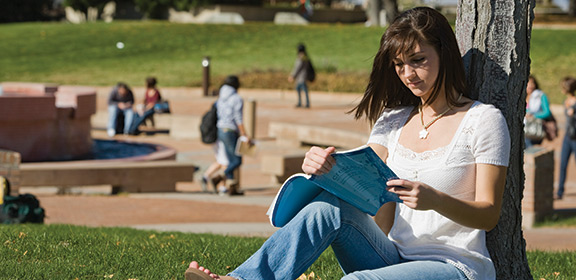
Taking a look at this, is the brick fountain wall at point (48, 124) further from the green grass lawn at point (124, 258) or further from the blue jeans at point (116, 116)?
the green grass lawn at point (124, 258)

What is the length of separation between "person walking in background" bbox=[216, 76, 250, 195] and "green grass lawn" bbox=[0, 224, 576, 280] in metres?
6.04

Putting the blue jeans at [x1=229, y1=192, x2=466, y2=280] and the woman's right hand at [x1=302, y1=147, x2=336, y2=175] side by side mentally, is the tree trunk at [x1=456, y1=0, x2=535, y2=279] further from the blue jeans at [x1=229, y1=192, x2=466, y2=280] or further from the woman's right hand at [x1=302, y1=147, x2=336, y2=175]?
→ the woman's right hand at [x1=302, y1=147, x2=336, y2=175]

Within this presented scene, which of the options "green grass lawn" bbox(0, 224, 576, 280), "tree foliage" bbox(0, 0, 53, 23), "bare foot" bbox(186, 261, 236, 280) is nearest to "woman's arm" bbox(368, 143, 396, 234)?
"bare foot" bbox(186, 261, 236, 280)

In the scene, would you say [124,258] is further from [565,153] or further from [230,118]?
[565,153]

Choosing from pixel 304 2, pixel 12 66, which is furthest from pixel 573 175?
pixel 304 2

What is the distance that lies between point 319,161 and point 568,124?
9595mm

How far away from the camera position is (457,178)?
11.7 feet

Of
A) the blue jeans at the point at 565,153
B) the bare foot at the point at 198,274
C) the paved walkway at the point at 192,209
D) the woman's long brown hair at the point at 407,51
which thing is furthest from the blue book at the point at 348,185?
the blue jeans at the point at 565,153

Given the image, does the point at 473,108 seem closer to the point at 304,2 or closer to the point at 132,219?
the point at 132,219

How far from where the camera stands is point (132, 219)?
33.4 ft

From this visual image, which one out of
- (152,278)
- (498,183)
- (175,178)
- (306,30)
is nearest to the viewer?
(498,183)

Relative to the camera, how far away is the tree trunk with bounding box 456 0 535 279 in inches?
164

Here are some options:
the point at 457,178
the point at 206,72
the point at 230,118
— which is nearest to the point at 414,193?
the point at 457,178

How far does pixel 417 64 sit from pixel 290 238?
2.83 ft
